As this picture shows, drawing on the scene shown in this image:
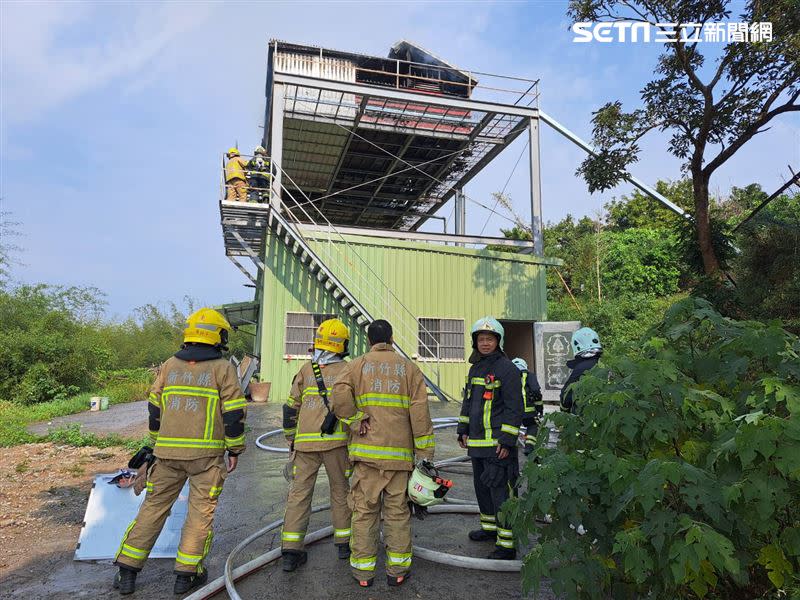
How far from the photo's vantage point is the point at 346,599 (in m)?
3.36

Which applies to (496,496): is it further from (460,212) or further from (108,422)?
(460,212)

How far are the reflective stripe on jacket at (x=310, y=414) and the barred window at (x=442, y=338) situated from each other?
10.4 meters

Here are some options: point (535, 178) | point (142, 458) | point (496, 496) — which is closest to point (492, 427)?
point (496, 496)

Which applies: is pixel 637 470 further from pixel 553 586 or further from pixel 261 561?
pixel 261 561

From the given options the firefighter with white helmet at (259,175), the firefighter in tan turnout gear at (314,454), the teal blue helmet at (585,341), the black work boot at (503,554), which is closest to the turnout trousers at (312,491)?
the firefighter in tan turnout gear at (314,454)

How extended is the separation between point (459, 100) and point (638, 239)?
49.4ft

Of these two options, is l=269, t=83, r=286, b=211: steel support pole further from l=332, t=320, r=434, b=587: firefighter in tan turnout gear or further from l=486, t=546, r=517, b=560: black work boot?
l=486, t=546, r=517, b=560: black work boot

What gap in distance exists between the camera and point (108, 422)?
472 inches

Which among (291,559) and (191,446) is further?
(291,559)

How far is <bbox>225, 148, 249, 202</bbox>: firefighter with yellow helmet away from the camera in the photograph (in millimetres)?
12719

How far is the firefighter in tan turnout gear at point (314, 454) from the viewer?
384 centimetres

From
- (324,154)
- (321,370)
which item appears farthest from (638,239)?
(321,370)

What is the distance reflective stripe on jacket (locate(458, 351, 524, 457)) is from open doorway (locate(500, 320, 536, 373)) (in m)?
12.3

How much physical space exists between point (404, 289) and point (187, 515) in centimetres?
1119
